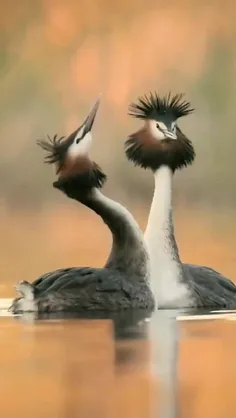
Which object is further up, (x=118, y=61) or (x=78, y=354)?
(x=118, y=61)

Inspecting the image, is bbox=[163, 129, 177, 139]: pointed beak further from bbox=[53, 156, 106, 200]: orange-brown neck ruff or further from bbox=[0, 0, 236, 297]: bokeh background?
bbox=[53, 156, 106, 200]: orange-brown neck ruff

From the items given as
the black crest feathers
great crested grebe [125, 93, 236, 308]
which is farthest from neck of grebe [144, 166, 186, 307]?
the black crest feathers

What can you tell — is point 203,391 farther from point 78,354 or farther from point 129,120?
point 129,120

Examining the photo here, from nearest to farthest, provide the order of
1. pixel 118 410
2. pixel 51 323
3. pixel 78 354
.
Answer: pixel 118 410, pixel 78 354, pixel 51 323

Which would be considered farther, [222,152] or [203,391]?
[222,152]

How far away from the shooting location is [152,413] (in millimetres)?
1338

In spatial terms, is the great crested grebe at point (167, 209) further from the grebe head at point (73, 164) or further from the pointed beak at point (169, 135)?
the grebe head at point (73, 164)

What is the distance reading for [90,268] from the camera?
169cm

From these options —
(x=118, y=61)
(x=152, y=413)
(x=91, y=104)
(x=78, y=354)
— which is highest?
(x=118, y=61)

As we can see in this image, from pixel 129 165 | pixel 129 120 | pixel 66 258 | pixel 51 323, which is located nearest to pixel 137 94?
pixel 129 120

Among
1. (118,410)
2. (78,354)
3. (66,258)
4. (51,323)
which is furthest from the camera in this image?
(66,258)

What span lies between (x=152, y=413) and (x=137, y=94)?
864 millimetres

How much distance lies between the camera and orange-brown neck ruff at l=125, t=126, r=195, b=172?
1.74 m

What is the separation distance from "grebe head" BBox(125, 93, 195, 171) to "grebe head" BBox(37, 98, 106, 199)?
108mm
